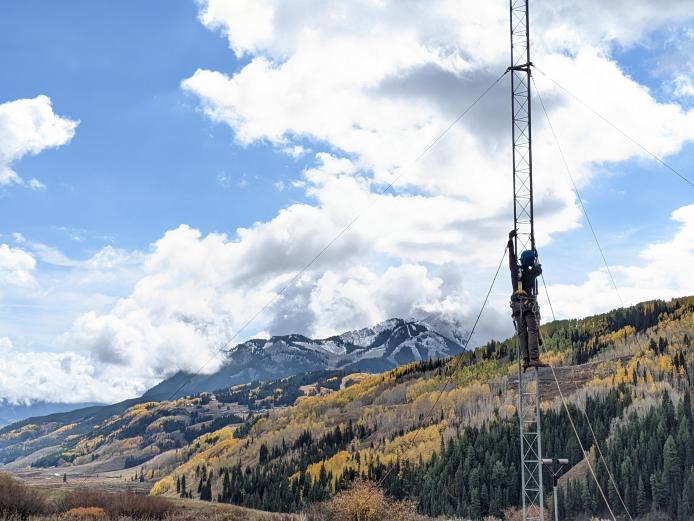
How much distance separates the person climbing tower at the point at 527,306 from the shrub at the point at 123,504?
1158 inches

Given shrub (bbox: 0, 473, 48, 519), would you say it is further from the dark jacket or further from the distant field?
the dark jacket

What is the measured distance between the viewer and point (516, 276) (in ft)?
90.0

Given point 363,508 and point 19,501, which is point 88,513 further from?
point 363,508

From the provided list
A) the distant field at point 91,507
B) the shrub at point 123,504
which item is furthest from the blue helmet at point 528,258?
the shrub at point 123,504

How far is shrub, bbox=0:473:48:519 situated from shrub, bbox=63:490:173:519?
4.08 metres

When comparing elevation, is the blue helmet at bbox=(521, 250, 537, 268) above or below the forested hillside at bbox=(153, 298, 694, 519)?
above

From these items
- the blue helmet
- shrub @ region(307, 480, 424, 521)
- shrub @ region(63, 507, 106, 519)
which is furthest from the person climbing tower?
shrub @ region(63, 507, 106, 519)

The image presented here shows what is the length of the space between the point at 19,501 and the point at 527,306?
32.0 m

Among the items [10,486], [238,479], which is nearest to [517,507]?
[238,479]

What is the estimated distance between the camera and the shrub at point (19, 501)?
1447 inches

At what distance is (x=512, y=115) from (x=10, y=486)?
124 feet

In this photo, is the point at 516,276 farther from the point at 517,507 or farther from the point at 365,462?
the point at 365,462

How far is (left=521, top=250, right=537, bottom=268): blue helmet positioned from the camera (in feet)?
89.7

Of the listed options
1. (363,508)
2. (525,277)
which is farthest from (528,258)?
(363,508)
